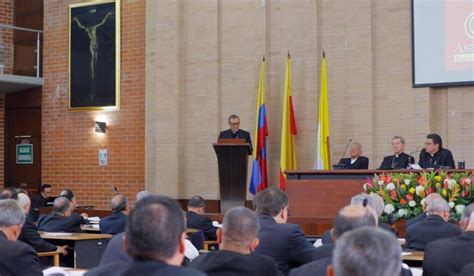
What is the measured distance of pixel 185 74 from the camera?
45.8ft

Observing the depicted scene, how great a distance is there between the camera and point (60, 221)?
9.25 m

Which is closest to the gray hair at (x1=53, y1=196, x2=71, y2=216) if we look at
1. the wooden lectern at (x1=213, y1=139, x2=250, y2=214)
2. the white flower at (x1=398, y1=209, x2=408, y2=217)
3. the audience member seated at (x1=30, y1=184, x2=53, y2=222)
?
the wooden lectern at (x1=213, y1=139, x2=250, y2=214)

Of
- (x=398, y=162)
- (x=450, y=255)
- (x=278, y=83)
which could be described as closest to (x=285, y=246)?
(x=450, y=255)

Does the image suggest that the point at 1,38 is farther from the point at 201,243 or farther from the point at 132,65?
the point at 201,243

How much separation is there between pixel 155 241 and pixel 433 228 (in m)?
4.01

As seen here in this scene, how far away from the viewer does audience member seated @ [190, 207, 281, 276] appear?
12.6ft

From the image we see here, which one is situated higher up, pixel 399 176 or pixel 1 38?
pixel 1 38

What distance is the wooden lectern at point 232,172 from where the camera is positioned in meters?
11.9

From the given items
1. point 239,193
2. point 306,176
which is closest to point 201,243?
point 306,176

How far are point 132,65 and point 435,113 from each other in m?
5.49

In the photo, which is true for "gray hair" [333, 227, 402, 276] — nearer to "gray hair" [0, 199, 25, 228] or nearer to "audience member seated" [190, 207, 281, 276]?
"audience member seated" [190, 207, 281, 276]

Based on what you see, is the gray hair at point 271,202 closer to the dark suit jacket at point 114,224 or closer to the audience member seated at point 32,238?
the audience member seated at point 32,238

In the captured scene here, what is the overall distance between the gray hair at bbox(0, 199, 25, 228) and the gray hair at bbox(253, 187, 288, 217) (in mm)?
1594

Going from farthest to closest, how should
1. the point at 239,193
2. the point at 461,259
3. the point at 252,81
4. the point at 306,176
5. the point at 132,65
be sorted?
the point at 132,65 < the point at 252,81 < the point at 239,193 < the point at 306,176 < the point at 461,259
